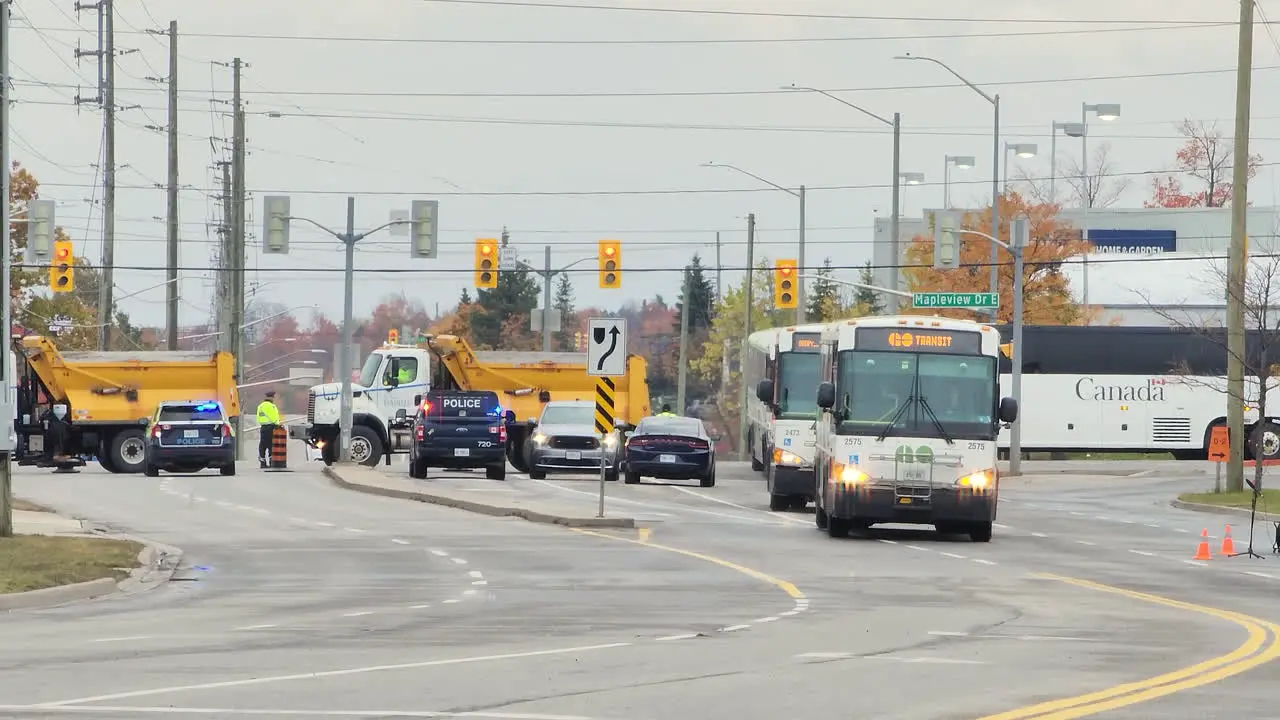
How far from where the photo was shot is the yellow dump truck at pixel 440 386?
53.3 m

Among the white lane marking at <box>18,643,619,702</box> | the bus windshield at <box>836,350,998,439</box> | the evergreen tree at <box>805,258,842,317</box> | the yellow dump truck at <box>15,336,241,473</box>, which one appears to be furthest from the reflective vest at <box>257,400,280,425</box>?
the evergreen tree at <box>805,258,842,317</box>

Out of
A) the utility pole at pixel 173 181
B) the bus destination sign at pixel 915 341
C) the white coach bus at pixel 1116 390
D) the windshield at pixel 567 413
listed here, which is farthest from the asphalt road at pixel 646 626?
the utility pole at pixel 173 181

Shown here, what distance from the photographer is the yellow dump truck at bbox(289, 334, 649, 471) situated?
5328cm

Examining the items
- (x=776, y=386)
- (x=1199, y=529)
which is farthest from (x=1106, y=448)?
(x=1199, y=529)

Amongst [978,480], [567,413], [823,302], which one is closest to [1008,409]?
[978,480]

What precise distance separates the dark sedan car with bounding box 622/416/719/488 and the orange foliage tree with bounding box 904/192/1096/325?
29643mm

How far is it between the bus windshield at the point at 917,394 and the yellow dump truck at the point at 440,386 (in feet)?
80.4

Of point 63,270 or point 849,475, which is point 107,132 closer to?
point 63,270

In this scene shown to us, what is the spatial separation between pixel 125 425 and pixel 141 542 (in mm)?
26067

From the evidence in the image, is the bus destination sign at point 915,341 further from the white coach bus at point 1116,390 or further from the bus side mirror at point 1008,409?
the white coach bus at point 1116,390

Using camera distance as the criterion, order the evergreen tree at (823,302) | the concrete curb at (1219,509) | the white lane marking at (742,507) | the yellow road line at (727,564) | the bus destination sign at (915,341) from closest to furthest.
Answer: the yellow road line at (727,564) → the bus destination sign at (915,341) → the white lane marking at (742,507) → the concrete curb at (1219,509) → the evergreen tree at (823,302)

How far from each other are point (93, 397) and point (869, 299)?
264 ft

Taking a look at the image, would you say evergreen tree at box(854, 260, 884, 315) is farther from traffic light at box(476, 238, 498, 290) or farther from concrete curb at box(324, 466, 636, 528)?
concrete curb at box(324, 466, 636, 528)

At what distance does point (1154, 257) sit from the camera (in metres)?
91.5
